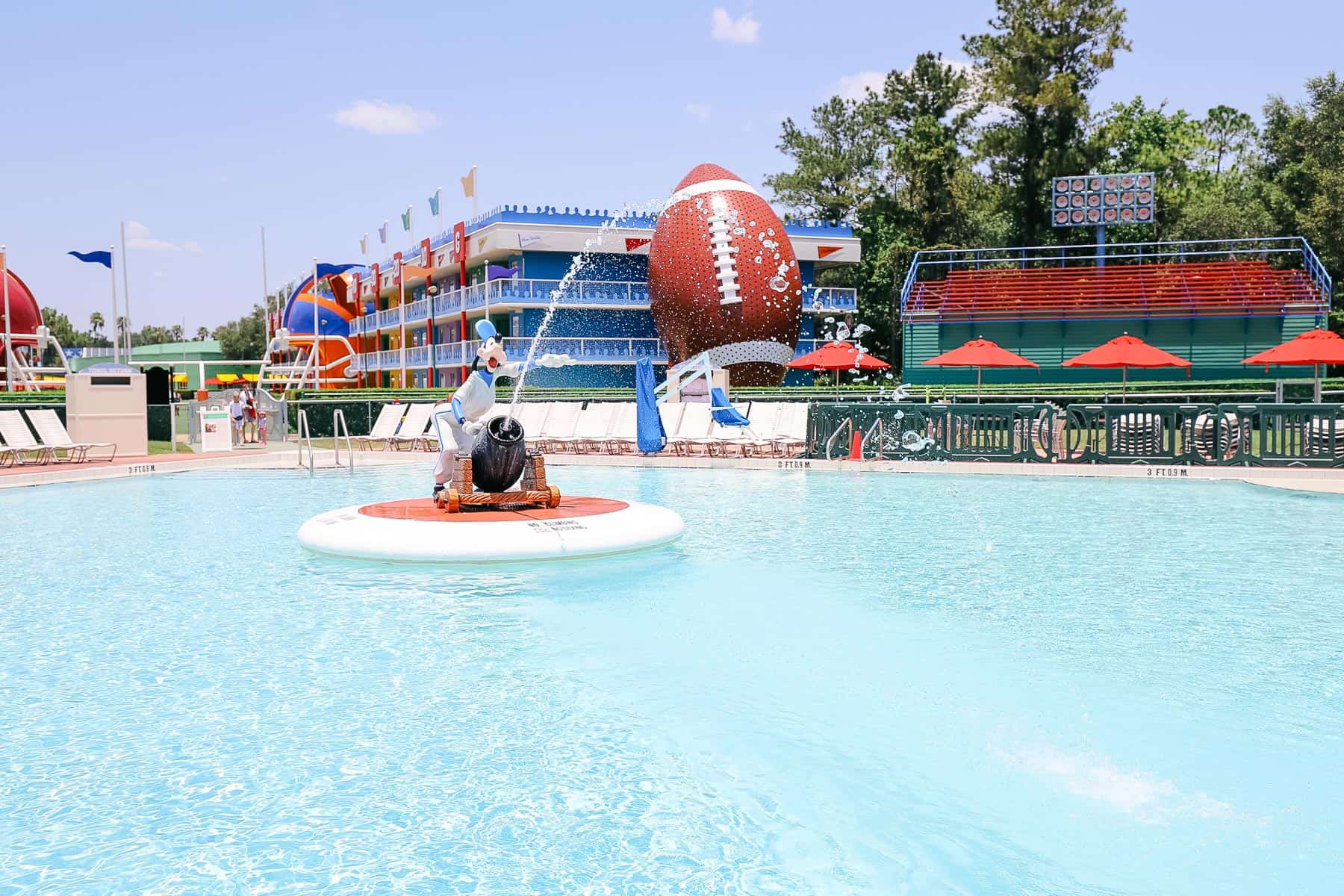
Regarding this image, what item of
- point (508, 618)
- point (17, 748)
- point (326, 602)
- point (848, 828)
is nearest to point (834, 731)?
point (848, 828)

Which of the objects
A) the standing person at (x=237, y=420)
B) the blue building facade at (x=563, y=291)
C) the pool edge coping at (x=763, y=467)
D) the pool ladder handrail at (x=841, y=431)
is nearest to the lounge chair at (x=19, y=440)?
the pool edge coping at (x=763, y=467)

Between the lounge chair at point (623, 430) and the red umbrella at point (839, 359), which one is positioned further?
the red umbrella at point (839, 359)

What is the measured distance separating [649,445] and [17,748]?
58.2 ft

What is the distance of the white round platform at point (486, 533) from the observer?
10.1 m

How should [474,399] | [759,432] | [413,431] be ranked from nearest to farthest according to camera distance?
[474,399]
[759,432]
[413,431]

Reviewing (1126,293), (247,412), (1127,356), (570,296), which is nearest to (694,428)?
(1127,356)

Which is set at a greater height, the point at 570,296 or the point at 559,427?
the point at 570,296

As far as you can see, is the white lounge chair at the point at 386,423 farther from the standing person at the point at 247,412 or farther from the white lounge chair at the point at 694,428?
the white lounge chair at the point at 694,428

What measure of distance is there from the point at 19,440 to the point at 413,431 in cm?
855

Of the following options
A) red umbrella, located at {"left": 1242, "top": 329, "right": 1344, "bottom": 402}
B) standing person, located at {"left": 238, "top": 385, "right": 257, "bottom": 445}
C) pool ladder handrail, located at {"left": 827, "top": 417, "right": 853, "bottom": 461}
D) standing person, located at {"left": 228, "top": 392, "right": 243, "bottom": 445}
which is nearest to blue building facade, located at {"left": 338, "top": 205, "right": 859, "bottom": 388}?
standing person, located at {"left": 238, "top": 385, "right": 257, "bottom": 445}

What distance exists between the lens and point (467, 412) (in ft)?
37.9

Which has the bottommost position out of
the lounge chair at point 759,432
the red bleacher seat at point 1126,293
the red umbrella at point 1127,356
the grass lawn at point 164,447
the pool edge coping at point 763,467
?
the pool edge coping at point 763,467

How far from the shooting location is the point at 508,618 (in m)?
8.18

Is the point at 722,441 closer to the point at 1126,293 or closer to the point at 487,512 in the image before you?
the point at 487,512
